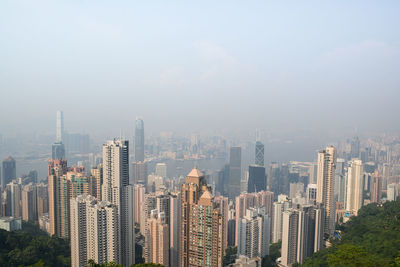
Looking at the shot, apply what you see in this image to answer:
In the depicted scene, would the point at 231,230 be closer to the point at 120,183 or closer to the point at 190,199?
the point at 120,183

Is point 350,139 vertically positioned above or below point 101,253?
above

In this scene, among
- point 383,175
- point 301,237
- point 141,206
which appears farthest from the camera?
point 383,175

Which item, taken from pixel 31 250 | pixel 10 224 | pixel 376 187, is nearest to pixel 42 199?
pixel 10 224

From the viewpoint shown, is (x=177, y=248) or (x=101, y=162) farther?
(x=101, y=162)

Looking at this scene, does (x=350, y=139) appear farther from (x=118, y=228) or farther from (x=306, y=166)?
(x=118, y=228)

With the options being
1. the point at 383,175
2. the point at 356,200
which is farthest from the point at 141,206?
the point at 383,175

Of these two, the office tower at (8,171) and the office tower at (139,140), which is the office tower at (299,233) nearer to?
the office tower at (139,140)

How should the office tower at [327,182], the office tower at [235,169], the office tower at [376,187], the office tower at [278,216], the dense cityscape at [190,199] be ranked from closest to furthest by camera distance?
the dense cityscape at [190,199] < the office tower at [327,182] < the office tower at [278,216] < the office tower at [235,169] < the office tower at [376,187]

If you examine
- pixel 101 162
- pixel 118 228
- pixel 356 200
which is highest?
pixel 101 162

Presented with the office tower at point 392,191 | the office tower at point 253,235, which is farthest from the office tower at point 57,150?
the office tower at point 392,191
